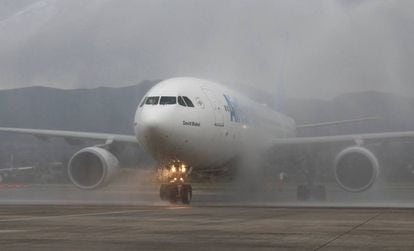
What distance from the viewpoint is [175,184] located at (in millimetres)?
25266

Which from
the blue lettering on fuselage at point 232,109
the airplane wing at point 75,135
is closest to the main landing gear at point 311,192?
the blue lettering on fuselage at point 232,109

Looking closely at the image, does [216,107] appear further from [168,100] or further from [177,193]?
[177,193]

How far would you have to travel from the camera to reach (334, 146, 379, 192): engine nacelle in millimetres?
27172

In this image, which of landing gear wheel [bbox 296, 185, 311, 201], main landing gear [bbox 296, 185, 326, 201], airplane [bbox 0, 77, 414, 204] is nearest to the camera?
airplane [bbox 0, 77, 414, 204]

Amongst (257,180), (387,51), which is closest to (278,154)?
(257,180)

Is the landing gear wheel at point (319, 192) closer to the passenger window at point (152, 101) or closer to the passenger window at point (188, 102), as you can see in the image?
the passenger window at point (188, 102)

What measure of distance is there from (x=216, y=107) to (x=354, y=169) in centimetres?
565

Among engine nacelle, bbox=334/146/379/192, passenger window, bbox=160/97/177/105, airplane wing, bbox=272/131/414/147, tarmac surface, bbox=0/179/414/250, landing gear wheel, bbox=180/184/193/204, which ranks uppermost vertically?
passenger window, bbox=160/97/177/105

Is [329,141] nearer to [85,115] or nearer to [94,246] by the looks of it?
[94,246]

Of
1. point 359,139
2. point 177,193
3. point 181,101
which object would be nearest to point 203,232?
point 177,193

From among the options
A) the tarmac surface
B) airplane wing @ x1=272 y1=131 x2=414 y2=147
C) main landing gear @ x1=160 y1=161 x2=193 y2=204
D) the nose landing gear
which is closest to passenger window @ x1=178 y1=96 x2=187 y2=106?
main landing gear @ x1=160 y1=161 x2=193 y2=204

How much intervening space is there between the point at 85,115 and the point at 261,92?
53.0 feet

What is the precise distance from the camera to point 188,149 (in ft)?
82.0

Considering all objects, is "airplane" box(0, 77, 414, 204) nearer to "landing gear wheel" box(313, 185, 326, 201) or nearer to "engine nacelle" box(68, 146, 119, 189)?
"engine nacelle" box(68, 146, 119, 189)
